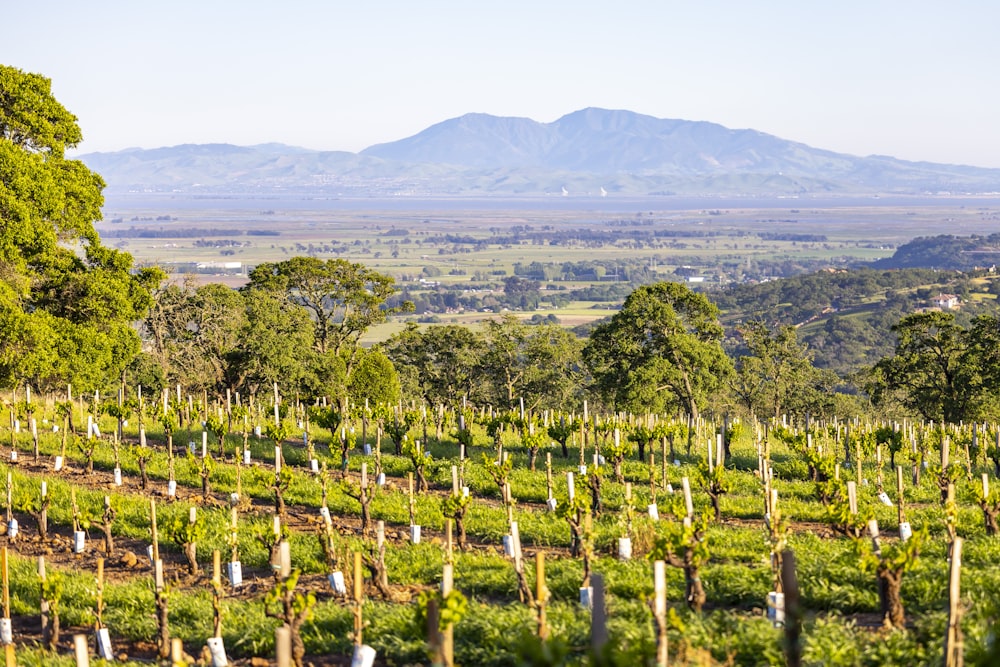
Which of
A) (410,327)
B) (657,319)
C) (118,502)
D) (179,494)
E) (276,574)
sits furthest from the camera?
(410,327)

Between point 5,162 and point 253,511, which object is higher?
point 5,162

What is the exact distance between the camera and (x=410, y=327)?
51.0 metres

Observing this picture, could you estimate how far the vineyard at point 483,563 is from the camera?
37.9 ft

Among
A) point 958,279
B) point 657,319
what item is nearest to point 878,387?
point 657,319

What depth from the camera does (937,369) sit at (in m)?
38.5

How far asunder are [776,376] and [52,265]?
37.1m

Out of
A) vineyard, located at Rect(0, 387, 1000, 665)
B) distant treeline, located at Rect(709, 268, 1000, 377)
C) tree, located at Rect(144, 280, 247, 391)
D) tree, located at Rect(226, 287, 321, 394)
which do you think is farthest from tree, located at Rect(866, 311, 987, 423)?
distant treeline, located at Rect(709, 268, 1000, 377)

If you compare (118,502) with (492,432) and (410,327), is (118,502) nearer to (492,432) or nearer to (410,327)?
(492,432)

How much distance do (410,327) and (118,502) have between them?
101 ft

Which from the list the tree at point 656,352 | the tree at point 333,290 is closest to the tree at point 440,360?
the tree at point 333,290

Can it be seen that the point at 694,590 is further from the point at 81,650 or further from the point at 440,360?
the point at 440,360

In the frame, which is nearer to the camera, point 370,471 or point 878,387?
point 370,471

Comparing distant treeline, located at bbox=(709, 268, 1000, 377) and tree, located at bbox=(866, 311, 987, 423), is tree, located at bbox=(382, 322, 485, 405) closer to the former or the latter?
tree, located at bbox=(866, 311, 987, 423)

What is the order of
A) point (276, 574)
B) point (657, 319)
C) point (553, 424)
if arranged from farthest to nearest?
point (657, 319) < point (553, 424) < point (276, 574)
